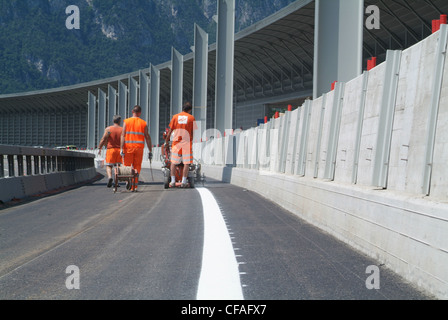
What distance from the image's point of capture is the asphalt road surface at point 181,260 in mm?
4578

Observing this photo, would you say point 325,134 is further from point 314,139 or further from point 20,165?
point 20,165

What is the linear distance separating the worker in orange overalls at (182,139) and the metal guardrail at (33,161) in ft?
11.7

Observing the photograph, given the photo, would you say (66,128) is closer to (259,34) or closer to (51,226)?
(259,34)

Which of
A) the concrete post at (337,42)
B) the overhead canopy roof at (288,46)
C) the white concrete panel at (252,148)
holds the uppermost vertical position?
the overhead canopy roof at (288,46)

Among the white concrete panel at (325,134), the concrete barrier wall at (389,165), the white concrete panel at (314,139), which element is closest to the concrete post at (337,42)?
the white concrete panel at (314,139)

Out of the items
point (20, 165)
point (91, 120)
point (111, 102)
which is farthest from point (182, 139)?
point (91, 120)

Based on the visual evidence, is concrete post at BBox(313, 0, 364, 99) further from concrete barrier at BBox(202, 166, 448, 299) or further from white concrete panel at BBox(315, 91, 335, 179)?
concrete barrier at BBox(202, 166, 448, 299)

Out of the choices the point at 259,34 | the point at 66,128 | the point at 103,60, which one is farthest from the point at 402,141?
the point at 103,60

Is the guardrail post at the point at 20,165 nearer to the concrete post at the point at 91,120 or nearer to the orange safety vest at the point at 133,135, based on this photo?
the orange safety vest at the point at 133,135

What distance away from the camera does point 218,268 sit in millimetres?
5461

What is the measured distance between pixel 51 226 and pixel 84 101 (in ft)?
322

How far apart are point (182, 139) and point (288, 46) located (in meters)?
39.4

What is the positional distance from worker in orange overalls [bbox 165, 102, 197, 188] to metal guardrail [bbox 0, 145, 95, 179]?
355 centimetres

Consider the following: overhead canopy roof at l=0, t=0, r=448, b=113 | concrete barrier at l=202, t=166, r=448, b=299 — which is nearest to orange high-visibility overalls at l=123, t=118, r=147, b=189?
concrete barrier at l=202, t=166, r=448, b=299
